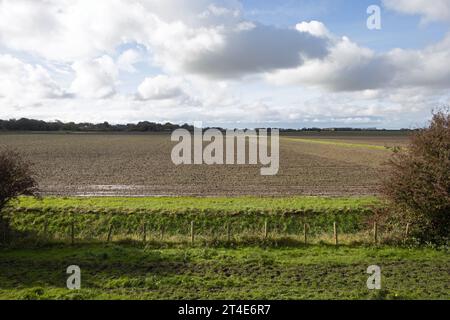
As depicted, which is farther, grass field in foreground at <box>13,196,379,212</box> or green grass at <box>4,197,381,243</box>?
grass field in foreground at <box>13,196,379,212</box>

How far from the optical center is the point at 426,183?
57.7ft

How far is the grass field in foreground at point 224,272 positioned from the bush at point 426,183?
→ 190cm

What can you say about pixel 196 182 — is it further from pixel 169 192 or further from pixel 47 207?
pixel 47 207

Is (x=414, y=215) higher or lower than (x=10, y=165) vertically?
lower

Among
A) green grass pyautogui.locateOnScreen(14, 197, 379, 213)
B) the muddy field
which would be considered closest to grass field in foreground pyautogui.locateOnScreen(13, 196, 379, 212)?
green grass pyautogui.locateOnScreen(14, 197, 379, 213)

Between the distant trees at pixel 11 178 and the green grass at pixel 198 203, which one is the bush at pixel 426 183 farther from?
the distant trees at pixel 11 178

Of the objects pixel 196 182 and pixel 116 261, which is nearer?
pixel 116 261

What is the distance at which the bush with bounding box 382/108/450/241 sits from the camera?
17328 mm

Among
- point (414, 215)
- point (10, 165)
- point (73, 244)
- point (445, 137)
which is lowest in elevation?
point (73, 244)

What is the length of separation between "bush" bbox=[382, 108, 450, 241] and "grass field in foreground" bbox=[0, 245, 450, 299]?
1.90 metres

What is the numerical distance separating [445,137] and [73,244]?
1799 centimetres

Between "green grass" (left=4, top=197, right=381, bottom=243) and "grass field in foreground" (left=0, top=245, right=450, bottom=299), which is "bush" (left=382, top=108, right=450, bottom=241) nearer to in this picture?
"grass field in foreground" (left=0, top=245, right=450, bottom=299)

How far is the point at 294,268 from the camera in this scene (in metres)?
14.1

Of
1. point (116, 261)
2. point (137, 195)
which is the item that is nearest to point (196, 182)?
point (137, 195)
